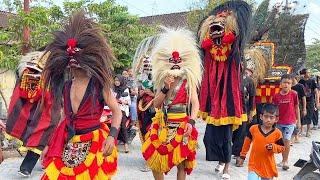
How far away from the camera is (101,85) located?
468 cm

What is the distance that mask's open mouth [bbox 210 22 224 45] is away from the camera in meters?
7.11

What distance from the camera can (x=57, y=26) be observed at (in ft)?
27.7

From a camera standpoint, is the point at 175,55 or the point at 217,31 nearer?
the point at 175,55

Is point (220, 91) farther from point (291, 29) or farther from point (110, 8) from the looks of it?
point (110, 8)

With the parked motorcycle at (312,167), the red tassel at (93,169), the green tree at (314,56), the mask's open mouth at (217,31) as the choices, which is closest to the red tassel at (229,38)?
the mask's open mouth at (217,31)

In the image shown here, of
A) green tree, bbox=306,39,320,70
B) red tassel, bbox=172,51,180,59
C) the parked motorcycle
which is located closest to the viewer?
the parked motorcycle

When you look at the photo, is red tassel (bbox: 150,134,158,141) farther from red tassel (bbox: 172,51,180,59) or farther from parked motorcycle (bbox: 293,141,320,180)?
parked motorcycle (bbox: 293,141,320,180)

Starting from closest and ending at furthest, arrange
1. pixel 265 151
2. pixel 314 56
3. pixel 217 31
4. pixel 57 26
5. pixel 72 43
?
pixel 72 43 < pixel 265 151 < pixel 217 31 < pixel 57 26 < pixel 314 56

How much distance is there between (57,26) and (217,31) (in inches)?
112

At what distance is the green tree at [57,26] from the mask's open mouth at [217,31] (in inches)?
57.9

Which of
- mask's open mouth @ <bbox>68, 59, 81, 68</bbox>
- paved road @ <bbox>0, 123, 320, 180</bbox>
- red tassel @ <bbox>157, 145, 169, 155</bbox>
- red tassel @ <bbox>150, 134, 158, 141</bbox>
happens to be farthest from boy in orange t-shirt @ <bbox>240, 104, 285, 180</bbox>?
mask's open mouth @ <bbox>68, 59, 81, 68</bbox>

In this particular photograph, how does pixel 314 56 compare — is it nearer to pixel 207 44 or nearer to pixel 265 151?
pixel 207 44

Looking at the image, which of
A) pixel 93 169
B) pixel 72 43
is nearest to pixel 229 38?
pixel 72 43

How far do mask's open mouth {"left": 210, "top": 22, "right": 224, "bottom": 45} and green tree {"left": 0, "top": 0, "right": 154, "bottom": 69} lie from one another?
4.82 ft
